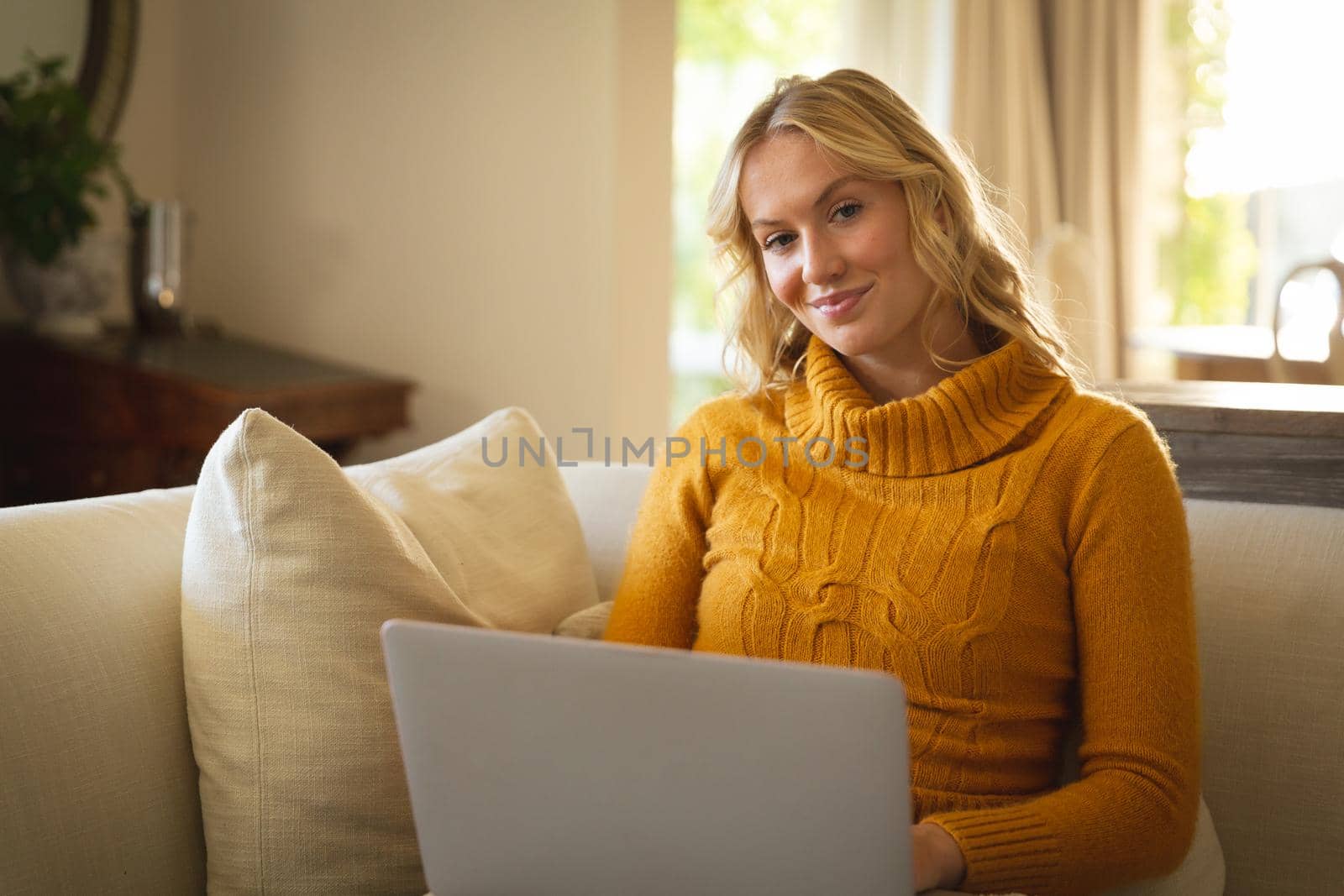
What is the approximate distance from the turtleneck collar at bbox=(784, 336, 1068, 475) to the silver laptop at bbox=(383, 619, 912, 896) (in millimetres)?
551

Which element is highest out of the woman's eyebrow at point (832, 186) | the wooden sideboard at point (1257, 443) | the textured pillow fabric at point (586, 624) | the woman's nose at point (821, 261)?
the woman's eyebrow at point (832, 186)

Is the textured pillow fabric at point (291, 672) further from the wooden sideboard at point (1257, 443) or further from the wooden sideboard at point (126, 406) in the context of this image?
the wooden sideboard at point (126, 406)

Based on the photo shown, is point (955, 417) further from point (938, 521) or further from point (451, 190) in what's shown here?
point (451, 190)

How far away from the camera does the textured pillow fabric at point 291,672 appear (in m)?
1.16

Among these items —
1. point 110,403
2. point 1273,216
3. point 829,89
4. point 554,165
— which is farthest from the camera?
point 1273,216

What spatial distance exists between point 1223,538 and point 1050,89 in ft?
12.7

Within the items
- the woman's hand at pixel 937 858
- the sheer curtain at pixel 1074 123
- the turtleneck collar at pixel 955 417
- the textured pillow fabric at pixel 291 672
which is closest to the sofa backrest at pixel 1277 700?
the turtleneck collar at pixel 955 417

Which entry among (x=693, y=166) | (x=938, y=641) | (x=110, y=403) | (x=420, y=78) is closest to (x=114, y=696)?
(x=938, y=641)

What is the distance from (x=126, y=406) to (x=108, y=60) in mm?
950

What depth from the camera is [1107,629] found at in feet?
3.92

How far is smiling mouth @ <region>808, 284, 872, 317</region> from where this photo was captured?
1370 millimetres

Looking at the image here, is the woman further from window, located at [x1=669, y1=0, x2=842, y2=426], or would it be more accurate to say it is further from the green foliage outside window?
the green foliage outside window

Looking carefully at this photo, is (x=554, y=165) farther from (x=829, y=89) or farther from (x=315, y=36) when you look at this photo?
(x=829, y=89)

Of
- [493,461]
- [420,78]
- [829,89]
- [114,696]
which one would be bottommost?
[114,696]
